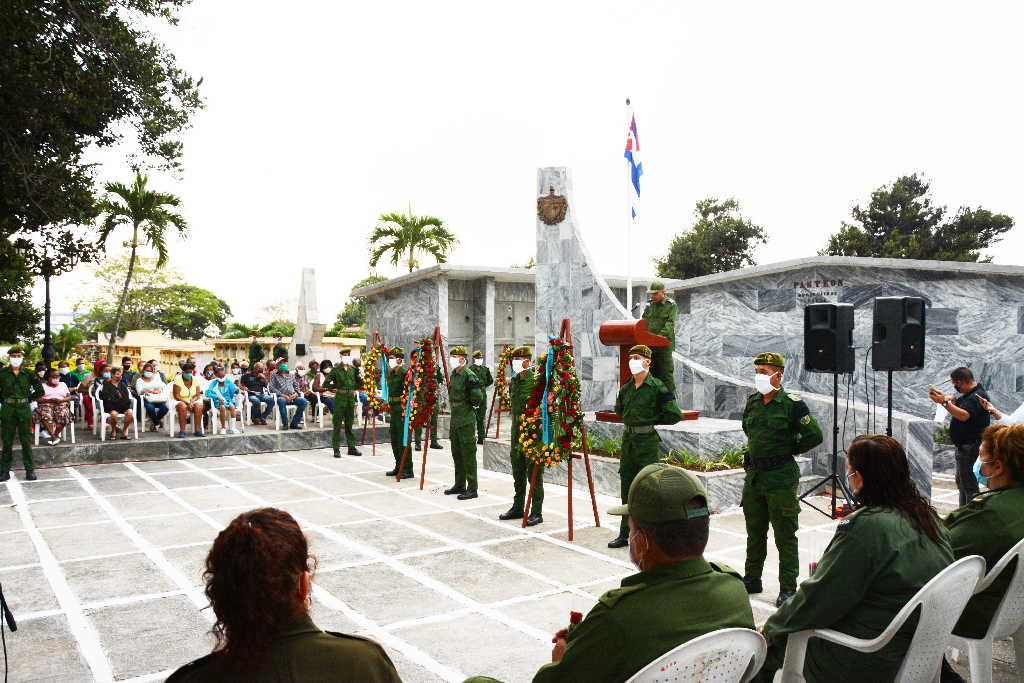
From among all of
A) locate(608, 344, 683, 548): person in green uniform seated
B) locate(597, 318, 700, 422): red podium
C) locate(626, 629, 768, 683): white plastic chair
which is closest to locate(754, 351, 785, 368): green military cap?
locate(608, 344, 683, 548): person in green uniform seated

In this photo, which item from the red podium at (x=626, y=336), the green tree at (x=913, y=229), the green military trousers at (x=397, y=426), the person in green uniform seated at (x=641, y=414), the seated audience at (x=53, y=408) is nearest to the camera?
the person in green uniform seated at (x=641, y=414)

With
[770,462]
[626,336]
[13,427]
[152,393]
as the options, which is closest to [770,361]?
[770,462]

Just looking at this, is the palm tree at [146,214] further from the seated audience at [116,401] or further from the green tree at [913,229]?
the green tree at [913,229]

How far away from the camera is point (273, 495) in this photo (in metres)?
9.55

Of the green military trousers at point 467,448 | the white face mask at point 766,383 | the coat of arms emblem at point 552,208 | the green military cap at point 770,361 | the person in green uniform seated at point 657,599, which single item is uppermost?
the coat of arms emblem at point 552,208

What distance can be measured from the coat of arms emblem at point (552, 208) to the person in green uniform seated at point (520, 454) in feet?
18.6

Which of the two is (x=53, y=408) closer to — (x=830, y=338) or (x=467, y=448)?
(x=467, y=448)

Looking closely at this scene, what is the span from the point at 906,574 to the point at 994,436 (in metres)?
1.36

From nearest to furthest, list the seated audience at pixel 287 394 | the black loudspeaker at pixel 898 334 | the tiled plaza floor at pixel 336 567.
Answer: the tiled plaza floor at pixel 336 567, the black loudspeaker at pixel 898 334, the seated audience at pixel 287 394

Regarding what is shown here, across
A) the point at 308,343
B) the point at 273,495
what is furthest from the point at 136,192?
the point at 273,495

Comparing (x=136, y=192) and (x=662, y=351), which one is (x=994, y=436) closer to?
(x=662, y=351)

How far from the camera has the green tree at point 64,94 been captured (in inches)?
356

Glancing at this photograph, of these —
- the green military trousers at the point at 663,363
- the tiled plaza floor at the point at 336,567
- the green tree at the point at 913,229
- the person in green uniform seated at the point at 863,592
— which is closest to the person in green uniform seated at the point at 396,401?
the tiled plaza floor at the point at 336,567

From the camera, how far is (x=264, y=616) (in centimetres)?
171
